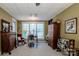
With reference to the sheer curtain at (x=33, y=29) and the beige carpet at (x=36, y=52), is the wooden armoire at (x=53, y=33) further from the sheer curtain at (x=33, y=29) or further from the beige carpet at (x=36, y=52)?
the sheer curtain at (x=33, y=29)

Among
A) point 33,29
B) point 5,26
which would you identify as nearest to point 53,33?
point 33,29

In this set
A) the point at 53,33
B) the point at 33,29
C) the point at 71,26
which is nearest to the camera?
the point at 71,26

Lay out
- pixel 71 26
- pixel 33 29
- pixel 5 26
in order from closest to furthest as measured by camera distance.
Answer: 1. pixel 5 26
2. pixel 71 26
3. pixel 33 29

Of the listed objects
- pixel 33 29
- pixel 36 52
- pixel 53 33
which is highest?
pixel 33 29

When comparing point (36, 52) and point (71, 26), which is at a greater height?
point (71, 26)

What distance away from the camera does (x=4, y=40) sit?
3.61 meters

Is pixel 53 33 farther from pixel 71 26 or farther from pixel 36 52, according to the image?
pixel 36 52

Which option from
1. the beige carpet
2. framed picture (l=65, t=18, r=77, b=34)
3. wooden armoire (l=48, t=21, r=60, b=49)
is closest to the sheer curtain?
the beige carpet

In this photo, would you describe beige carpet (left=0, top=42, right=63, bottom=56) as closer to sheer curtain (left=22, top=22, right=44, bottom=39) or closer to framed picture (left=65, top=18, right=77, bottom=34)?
sheer curtain (left=22, top=22, right=44, bottom=39)

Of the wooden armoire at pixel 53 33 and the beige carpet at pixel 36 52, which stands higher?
the wooden armoire at pixel 53 33

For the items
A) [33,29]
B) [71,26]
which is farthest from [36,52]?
[71,26]

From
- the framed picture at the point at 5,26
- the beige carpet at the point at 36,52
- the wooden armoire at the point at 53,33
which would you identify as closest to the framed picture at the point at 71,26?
the beige carpet at the point at 36,52

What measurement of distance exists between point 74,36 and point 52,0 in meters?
1.80

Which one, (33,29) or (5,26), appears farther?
(33,29)
